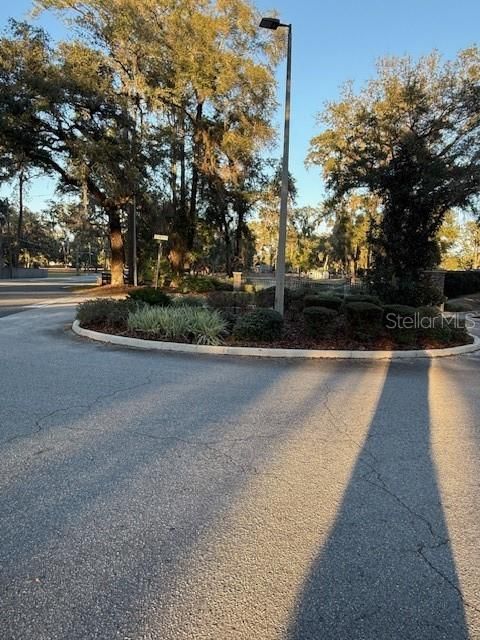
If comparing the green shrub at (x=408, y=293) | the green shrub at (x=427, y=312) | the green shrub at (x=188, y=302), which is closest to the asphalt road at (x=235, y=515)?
the green shrub at (x=427, y=312)

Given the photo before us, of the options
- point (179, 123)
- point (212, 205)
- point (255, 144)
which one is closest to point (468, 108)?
point (255, 144)

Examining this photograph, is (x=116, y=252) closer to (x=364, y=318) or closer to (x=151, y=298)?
(x=151, y=298)

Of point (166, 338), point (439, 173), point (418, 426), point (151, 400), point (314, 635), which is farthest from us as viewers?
point (439, 173)

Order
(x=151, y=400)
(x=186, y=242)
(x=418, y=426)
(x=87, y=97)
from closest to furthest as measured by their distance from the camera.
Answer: (x=418, y=426), (x=151, y=400), (x=87, y=97), (x=186, y=242)

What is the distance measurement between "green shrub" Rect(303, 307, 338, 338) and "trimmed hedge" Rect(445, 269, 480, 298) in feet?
67.9

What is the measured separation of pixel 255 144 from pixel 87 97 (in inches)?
351

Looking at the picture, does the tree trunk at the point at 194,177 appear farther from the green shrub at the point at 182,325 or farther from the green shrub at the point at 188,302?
the green shrub at the point at 182,325

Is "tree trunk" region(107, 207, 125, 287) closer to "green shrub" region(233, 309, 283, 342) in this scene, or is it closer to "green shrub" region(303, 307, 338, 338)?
"green shrub" region(233, 309, 283, 342)

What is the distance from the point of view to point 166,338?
9055mm

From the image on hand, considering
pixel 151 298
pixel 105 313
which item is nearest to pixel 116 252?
pixel 151 298

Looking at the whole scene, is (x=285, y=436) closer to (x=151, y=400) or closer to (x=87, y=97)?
(x=151, y=400)

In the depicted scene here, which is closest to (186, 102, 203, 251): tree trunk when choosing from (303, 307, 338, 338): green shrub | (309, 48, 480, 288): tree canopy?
(309, 48, 480, 288): tree canopy

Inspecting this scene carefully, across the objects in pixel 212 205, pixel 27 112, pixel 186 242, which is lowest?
pixel 186 242

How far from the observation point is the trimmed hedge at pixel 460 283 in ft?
89.6
